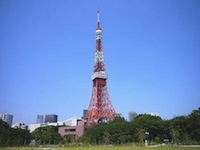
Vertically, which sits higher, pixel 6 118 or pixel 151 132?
pixel 6 118

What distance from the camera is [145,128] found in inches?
1555

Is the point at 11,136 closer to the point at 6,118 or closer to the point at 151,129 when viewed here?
the point at 151,129

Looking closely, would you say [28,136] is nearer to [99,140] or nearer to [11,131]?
[11,131]

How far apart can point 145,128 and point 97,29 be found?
22254 millimetres

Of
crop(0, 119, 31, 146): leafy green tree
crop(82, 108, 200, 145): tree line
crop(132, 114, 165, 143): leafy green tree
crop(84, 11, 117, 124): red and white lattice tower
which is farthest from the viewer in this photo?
→ crop(84, 11, 117, 124): red and white lattice tower

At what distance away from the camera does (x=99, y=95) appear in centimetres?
4900

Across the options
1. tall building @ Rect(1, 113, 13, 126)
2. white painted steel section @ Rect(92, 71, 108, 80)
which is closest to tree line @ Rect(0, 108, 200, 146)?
white painted steel section @ Rect(92, 71, 108, 80)

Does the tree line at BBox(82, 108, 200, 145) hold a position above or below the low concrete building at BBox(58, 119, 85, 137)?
below

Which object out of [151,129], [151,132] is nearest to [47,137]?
[151,132]

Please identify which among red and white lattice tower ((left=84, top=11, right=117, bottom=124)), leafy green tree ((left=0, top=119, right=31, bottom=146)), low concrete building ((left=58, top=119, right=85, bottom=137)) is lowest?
leafy green tree ((left=0, top=119, right=31, bottom=146))

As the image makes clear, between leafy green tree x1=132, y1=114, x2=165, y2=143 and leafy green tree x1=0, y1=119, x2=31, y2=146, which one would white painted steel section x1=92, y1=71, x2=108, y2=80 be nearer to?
leafy green tree x1=132, y1=114, x2=165, y2=143

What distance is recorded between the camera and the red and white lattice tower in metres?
48.2

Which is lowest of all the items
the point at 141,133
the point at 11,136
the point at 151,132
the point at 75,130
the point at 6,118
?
the point at 141,133

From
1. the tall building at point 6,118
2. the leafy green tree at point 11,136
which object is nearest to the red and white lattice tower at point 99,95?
the leafy green tree at point 11,136
